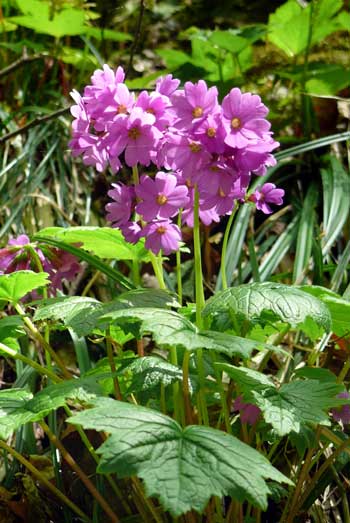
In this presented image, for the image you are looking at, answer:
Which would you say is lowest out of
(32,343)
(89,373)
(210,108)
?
(32,343)

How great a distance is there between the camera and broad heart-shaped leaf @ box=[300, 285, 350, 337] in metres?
1.38

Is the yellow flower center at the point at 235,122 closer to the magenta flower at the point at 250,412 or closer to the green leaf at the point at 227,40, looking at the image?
the magenta flower at the point at 250,412

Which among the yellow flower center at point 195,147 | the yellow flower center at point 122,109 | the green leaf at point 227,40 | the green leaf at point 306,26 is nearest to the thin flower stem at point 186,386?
the yellow flower center at point 195,147

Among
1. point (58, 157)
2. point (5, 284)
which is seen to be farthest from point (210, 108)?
point (58, 157)

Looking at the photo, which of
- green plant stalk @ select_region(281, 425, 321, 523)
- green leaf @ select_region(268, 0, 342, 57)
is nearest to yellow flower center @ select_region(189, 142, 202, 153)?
green plant stalk @ select_region(281, 425, 321, 523)

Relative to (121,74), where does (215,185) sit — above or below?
below

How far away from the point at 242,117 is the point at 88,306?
451mm

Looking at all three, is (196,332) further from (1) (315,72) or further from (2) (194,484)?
(1) (315,72)

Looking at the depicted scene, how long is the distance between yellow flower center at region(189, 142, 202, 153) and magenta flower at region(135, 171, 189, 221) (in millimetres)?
96

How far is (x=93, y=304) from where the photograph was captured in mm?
1372

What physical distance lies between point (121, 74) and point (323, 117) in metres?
1.95

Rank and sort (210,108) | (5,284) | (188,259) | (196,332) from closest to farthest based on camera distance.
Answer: (196,332) → (210,108) → (5,284) → (188,259)

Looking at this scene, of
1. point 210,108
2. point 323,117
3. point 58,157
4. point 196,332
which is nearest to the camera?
point 196,332

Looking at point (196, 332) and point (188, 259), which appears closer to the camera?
point (196, 332)
